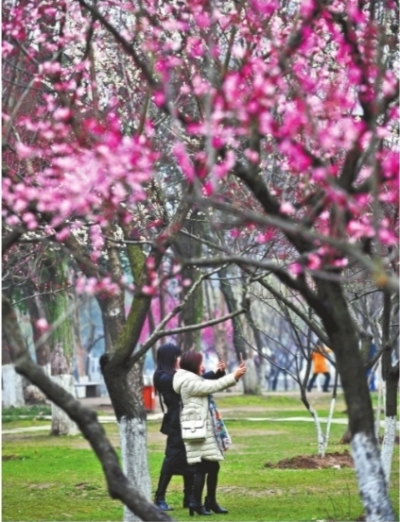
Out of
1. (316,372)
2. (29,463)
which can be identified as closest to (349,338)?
(29,463)

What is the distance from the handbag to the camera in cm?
1178

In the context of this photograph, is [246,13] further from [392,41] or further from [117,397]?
[117,397]

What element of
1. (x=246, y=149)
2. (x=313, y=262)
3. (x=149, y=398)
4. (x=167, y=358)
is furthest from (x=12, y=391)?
(x=313, y=262)

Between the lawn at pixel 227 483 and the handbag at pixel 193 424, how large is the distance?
734 mm

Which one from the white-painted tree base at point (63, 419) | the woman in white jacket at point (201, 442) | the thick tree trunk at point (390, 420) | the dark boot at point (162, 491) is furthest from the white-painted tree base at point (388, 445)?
the white-painted tree base at point (63, 419)

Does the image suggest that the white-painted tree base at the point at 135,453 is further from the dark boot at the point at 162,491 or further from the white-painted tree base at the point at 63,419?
the white-painted tree base at the point at 63,419

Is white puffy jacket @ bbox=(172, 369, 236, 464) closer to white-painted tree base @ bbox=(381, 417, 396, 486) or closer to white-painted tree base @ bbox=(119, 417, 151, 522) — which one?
white-painted tree base @ bbox=(381, 417, 396, 486)

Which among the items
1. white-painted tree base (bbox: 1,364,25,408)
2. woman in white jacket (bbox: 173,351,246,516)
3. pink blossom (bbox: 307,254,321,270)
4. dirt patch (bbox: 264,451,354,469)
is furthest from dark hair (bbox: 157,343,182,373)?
white-painted tree base (bbox: 1,364,25,408)

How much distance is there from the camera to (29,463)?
17.9 meters

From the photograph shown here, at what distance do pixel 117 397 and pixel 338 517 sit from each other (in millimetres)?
2628

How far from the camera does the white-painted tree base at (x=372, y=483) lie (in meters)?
7.52

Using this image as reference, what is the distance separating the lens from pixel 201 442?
11.9 meters

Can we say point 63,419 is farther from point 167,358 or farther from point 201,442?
point 201,442

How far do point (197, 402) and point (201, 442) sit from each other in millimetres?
381
